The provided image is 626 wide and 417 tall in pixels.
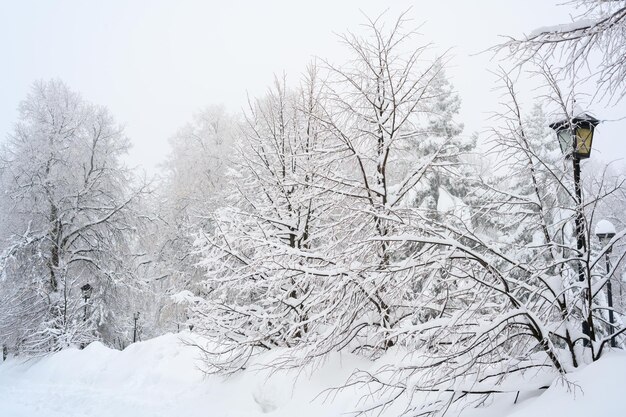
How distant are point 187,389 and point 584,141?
7936 millimetres

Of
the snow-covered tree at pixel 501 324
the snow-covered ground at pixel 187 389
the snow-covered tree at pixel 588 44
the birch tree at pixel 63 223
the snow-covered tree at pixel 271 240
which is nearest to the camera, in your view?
the snow-covered ground at pixel 187 389

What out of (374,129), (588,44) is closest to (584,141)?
(588,44)

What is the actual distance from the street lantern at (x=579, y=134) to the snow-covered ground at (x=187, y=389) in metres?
2.04

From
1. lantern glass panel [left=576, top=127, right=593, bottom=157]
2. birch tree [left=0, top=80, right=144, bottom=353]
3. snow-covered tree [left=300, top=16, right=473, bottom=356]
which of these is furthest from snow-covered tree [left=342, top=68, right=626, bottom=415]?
birch tree [left=0, top=80, right=144, bottom=353]

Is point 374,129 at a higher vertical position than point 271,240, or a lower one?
higher

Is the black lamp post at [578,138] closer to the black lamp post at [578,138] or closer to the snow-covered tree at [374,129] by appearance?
the black lamp post at [578,138]

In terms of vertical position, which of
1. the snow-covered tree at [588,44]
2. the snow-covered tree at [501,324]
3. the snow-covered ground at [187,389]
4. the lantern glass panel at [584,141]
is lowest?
the snow-covered ground at [187,389]

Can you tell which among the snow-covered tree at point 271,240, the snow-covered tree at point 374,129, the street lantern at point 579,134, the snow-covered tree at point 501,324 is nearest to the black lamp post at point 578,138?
the street lantern at point 579,134

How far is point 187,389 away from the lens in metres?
8.70

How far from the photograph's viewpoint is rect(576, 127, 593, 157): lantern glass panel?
4.51 m

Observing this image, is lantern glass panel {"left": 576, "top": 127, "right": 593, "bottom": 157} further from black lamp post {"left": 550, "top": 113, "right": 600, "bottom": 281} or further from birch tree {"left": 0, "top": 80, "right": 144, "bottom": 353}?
birch tree {"left": 0, "top": 80, "right": 144, "bottom": 353}

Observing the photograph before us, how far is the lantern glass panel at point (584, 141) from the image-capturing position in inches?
178

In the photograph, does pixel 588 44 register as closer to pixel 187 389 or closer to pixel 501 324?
pixel 501 324

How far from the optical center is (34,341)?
55.4 feet
